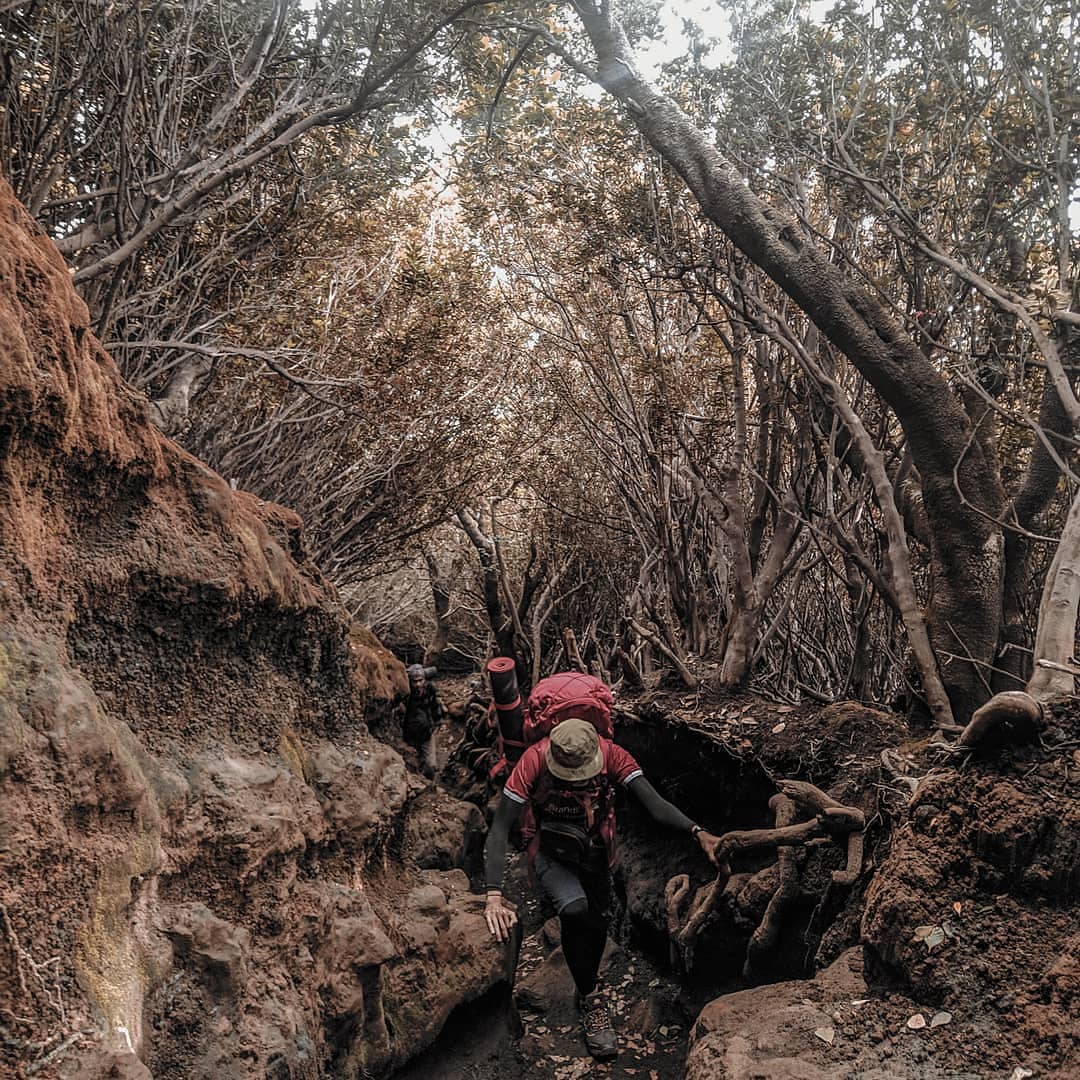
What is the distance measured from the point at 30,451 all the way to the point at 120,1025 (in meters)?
2.15

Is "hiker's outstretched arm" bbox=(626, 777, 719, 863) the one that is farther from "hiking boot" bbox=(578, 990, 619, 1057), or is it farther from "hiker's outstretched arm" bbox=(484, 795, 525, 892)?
"hiking boot" bbox=(578, 990, 619, 1057)

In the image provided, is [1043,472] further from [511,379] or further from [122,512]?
[511,379]

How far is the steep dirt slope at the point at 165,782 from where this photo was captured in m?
2.72

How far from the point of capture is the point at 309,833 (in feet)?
13.8

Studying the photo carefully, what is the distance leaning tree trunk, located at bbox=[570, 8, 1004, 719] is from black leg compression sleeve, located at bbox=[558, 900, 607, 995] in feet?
9.31

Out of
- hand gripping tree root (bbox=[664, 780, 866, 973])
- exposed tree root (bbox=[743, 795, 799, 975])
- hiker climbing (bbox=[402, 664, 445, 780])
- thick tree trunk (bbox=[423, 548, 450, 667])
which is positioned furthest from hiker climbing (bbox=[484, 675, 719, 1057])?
thick tree trunk (bbox=[423, 548, 450, 667])

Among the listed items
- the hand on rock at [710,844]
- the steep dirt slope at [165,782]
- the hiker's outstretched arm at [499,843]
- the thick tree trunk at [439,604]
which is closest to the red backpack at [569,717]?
the hiker's outstretched arm at [499,843]

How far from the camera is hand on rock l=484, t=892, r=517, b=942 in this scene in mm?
5113

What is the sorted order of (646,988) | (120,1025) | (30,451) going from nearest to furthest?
(120,1025) < (30,451) < (646,988)

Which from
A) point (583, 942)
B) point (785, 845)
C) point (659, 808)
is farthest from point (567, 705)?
point (785, 845)

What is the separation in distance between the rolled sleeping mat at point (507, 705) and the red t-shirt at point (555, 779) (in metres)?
2.59

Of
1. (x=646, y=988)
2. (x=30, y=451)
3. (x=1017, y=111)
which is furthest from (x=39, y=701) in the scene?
(x=1017, y=111)

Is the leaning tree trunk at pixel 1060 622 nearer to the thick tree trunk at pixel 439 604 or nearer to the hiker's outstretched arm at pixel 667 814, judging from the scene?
the hiker's outstretched arm at pixel 667 814

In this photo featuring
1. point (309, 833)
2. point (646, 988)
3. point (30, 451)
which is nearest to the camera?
point (30, 451)
